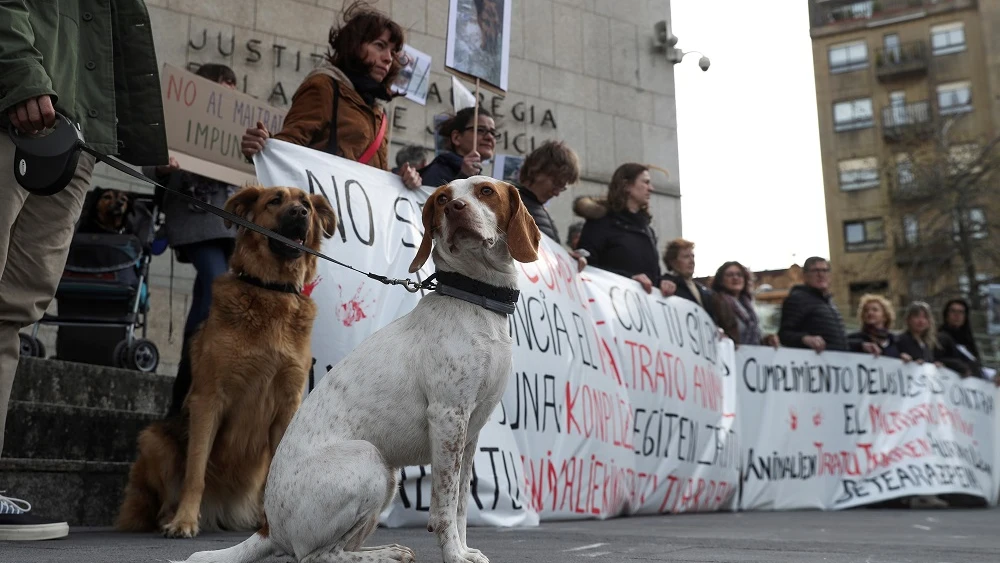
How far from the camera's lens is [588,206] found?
726cm

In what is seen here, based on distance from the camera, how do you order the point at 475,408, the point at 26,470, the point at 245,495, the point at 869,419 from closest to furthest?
the point at 475,408 < the point at 245,495 < the point at 26,470 < the point at 869,419

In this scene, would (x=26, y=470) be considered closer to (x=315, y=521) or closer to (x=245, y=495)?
(x=245, y=495)

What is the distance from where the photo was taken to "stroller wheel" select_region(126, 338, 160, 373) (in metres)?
6.85

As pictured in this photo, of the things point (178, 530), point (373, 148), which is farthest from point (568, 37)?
point (178, 530)

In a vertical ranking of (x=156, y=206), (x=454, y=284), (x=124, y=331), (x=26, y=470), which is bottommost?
(x=26, y=470)

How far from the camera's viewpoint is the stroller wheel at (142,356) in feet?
22.5

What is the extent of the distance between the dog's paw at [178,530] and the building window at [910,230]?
37769 millimetres

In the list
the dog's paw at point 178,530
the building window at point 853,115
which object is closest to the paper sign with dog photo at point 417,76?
the dog's paw at point 178,530

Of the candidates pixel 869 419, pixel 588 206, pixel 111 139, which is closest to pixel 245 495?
pixel 111 139

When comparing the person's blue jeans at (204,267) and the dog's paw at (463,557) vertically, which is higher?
the person's blue jeans at (204,267)

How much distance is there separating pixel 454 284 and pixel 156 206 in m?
4.55

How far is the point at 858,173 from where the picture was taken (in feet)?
→ 169

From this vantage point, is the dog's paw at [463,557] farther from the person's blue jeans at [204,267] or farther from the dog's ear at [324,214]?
the person's blue jeans at [204,267]

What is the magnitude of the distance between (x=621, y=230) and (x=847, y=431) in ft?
10.5
